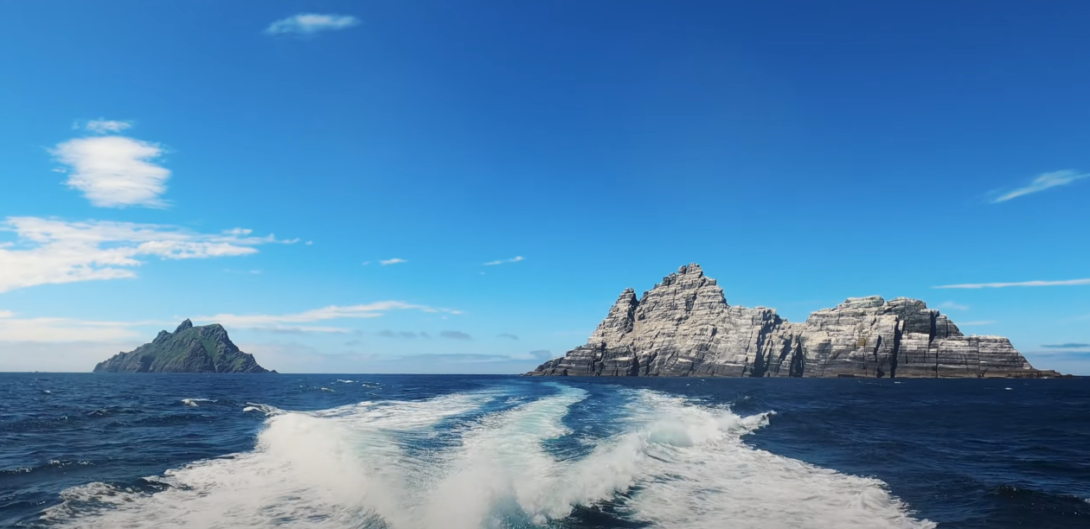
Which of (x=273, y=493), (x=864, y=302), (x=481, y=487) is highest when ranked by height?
(x=864, y=302)

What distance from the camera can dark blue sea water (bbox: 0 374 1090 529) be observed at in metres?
15.0

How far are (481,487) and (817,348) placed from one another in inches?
6283

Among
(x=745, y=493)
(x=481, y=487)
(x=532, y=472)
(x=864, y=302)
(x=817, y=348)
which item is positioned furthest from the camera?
(x=817, y=348)

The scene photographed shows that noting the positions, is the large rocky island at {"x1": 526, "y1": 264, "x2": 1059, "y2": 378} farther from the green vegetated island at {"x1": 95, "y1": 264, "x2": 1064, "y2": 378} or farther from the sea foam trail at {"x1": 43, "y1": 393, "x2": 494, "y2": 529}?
the sea foam trail at {"x1": 43, "y1": 393, "x2": 494, "y2": 529}

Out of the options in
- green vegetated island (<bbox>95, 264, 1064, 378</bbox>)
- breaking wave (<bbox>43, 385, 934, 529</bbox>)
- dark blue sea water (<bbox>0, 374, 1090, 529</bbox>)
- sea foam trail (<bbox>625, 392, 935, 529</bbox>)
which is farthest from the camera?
green vegetated island (<bbox>95, 264, 1064, 378</bbox>)

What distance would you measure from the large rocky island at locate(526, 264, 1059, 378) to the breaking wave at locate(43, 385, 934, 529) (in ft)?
443

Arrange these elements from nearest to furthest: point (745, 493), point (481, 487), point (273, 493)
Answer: point (481, 487) → point (273, 493) → point (745, 493)

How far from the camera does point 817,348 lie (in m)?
154

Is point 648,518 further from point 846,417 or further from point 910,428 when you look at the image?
point 846,417

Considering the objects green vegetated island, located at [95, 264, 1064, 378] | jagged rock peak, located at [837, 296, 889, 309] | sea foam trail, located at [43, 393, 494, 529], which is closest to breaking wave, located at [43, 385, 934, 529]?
sea foam trail, located at [43, 393, 494, 529]

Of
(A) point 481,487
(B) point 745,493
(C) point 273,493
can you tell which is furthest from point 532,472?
(C) point 273,493

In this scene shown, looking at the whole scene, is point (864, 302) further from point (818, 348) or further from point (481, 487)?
point (481, 487)

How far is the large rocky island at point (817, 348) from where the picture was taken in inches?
5128

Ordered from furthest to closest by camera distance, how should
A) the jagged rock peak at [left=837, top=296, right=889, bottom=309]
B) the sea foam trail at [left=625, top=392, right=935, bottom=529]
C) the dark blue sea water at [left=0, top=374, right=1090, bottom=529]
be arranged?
the jagged rock peak at [left=837, top=296, right=889, bottom=309] < the sea foam trail at [left=625, top=392, right=935, bottom=529] < the dark blue sea water at [left=0, top=374, right=1090, bottom=529]
